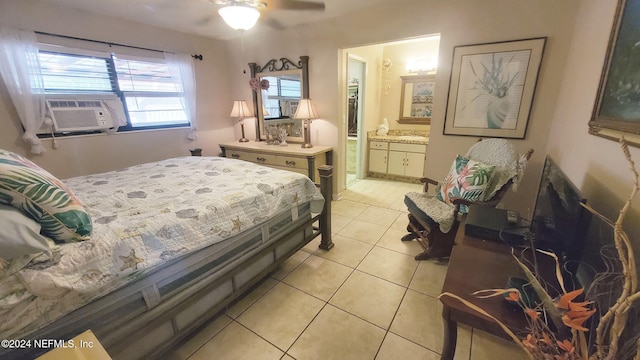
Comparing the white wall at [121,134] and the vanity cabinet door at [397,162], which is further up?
the white wall at [121,134]

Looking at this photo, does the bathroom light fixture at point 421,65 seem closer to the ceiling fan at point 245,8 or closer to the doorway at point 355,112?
the doorway at point 355,112

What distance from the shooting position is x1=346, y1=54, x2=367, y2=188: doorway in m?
4.07

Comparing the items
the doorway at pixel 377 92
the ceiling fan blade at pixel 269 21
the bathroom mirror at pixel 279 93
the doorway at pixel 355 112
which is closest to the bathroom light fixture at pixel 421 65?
the doorway at pixel 377 92

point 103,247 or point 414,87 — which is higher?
point 414,87

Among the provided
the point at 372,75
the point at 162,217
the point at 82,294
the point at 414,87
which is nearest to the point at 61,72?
the point at 162,217

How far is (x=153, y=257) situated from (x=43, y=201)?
0.46 m

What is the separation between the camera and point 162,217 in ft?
4.41

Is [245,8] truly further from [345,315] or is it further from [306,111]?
[345,315]

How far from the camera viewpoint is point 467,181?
83.1 inches

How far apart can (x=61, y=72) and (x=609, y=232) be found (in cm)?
427

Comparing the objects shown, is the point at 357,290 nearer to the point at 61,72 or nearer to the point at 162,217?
the point at 162,217

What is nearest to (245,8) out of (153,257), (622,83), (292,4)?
(292,4)

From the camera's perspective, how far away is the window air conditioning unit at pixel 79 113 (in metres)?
2.63

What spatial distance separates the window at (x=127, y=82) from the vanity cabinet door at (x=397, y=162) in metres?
3.35
